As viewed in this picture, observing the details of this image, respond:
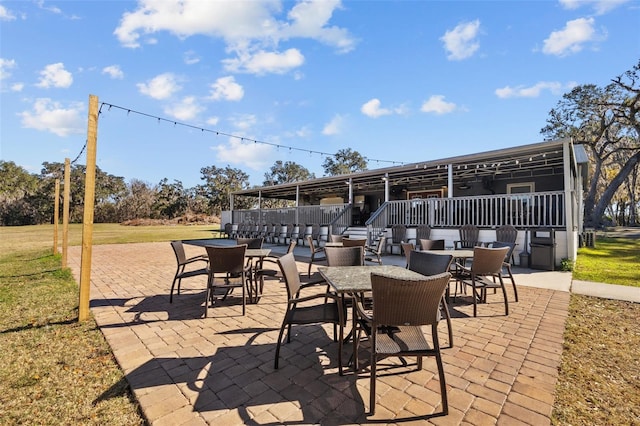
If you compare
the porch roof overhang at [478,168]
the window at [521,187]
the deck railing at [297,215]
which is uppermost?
the porch roof overhang at [478,168]

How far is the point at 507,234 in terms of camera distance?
7.43 meters

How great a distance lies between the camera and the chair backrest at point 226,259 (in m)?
3.82

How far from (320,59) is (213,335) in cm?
1248

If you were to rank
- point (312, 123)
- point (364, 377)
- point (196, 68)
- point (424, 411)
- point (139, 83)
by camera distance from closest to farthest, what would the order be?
point (424, 411), point (364, 377), point (139, 83), point (196, 68), point (312, 123)

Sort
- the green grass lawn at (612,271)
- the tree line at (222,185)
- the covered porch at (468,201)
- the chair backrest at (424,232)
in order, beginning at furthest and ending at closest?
the tree line at (222,185), the chair backrest at (424,232), the covered porch at (468,201), the green grass lawn at (612,271)

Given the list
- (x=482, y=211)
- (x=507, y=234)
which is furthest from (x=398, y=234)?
(x=507, y=234)

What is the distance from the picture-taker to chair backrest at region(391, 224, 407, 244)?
9766 millimetres

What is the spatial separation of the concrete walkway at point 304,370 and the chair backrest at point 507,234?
3.53 metres

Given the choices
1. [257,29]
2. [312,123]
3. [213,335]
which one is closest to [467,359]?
[213,335]

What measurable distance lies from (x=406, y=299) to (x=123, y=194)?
162 ft

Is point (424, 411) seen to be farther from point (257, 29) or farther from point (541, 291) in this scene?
point (257, 29)

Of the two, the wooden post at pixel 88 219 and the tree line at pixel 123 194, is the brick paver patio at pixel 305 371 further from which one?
the tree line at pixel 123 194

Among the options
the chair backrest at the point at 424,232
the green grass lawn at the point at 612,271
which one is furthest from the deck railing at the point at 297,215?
the green grass lawn at the point at 612,271

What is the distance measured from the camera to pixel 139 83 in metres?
9.06
